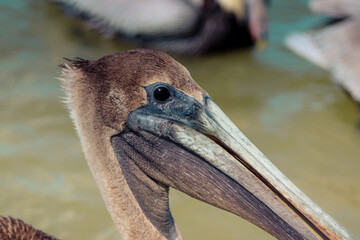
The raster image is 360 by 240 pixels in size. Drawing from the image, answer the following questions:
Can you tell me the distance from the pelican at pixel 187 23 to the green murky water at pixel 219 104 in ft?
0.49

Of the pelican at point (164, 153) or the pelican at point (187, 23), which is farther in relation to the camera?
the pelican at point (187, 23)

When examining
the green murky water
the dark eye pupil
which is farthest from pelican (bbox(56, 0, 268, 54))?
the dark eye pupil

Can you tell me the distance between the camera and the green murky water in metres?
3.52

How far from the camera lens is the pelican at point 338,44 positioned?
Result: 447 cm

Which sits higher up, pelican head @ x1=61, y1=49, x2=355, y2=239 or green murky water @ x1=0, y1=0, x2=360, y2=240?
green murky water @ x1=0, y1=0, x2=360, y2=240

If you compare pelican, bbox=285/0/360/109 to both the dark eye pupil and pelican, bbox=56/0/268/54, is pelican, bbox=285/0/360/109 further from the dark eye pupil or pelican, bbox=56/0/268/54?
the dark eye pupil

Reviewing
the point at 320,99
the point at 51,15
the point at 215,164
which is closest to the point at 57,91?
the point at 51,15

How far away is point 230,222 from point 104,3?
2.92m

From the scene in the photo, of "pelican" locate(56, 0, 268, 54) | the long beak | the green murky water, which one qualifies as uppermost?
"pelican" locate(56, 0, 268, 54)

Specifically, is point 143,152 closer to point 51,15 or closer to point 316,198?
point 316,198

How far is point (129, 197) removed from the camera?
7.54 feet

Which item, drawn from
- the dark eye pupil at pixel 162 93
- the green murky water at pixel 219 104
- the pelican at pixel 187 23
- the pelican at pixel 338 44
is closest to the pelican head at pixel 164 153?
the dark eye pupil at pixel 162 93

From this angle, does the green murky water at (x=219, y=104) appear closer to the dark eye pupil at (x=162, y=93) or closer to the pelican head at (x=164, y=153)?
the pelican head at (x=164, y=153)

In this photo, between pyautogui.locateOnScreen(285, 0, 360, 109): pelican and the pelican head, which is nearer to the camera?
the pelican head
